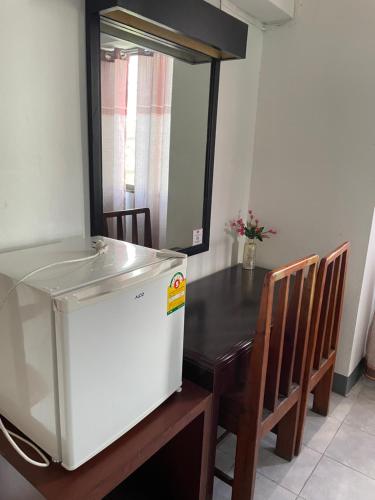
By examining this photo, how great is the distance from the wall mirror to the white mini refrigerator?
0.49 m

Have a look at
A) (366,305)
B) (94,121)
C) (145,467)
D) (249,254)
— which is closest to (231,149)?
(249,254)

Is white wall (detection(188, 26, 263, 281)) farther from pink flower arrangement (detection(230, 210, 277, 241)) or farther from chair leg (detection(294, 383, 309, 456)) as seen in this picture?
chair leg (detection(294, 383, 309, 456))

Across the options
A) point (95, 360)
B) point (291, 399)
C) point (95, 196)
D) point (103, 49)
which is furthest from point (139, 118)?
point (291, 399)

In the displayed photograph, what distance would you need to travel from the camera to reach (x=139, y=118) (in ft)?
5.16

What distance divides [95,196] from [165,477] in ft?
3.56

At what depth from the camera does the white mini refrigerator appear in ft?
2.78

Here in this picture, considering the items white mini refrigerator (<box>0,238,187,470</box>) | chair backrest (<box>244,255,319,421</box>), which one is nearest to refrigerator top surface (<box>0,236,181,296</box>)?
white mini refrigerator (<box>0,238,187,470</box>)

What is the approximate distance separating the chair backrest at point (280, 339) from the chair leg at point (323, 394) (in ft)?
1.67

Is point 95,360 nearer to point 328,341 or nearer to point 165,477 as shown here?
point 165,477

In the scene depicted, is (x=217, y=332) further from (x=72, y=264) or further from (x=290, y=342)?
(x=72, y=264)

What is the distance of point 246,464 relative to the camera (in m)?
1.41

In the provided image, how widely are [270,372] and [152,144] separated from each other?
1.07 meters

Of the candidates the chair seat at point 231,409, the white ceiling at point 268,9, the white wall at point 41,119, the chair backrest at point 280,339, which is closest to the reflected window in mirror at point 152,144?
the white wall at point 41,119

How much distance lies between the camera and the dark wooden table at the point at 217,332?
1310 millimetres
